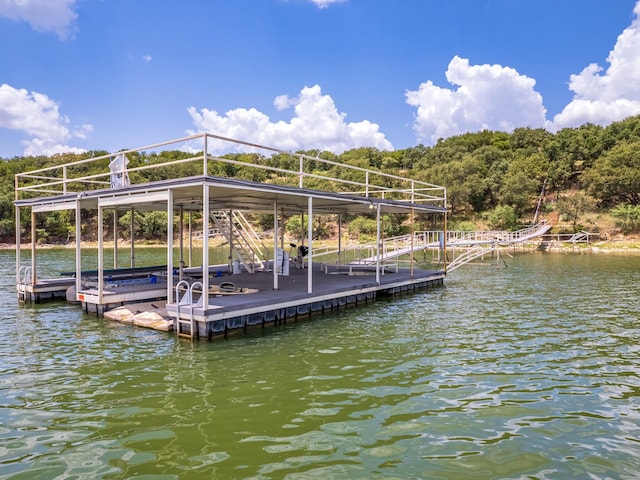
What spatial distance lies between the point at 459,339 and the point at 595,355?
2.97 m

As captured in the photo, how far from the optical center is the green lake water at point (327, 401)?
564cm

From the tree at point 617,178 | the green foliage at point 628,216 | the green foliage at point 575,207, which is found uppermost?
the tree at point 617,178

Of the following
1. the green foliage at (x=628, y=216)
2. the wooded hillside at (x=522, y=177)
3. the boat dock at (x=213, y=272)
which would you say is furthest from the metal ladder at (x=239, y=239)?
the green foliage at (x=628, y=216)

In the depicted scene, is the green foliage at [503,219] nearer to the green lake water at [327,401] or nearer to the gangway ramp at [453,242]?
the gangway ramp at [453,242]

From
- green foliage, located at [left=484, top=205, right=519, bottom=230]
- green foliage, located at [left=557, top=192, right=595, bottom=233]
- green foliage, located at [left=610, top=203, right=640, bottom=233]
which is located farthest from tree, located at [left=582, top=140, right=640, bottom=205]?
green foliage, located at [left=484, top=205, right=519, bottom=230]

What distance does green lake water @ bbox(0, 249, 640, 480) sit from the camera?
564 centimetres

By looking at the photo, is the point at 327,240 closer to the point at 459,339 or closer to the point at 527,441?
the point at 459,339

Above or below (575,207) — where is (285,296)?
below

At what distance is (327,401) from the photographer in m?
7.55

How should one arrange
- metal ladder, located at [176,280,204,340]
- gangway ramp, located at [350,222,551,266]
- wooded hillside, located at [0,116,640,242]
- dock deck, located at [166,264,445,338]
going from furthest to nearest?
wooded hillside, located at [0,116,640,242], gangway ramp, located at [350,222,551,266], dock deck, located at [166,264,445,338], metal ladder, located at [176,280,204,340]

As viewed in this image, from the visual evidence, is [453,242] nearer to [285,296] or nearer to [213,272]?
[213,272]

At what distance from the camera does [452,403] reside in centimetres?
753

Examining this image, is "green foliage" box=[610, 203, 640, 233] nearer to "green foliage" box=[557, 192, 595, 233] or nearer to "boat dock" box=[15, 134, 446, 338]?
"green foliage" box=[557, 192, 595, 233]

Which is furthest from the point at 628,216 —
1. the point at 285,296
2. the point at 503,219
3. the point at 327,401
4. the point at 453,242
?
the point at 327,401
